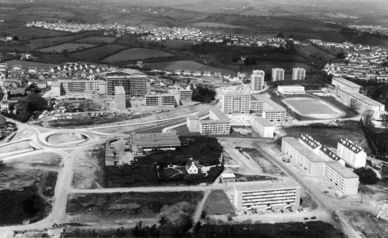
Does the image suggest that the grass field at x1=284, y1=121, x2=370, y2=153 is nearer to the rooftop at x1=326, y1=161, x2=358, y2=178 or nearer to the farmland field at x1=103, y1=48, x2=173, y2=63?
the rooftop at x1=326, y1=161, x2=358, y2=178

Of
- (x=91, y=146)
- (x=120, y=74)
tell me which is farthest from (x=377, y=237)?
(x=120, y=74)

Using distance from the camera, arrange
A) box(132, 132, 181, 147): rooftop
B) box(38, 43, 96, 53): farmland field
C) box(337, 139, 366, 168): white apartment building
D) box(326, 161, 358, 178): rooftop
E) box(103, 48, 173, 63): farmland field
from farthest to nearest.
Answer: box(38, 43, 96, 53): farmland field, box(103, 48, 173, 63): farmland field, box(132, 132, 181, 147): rooftop, box(337, 139, 366, 168): white apartment building, box(326, 161, 358, 178): rooftop

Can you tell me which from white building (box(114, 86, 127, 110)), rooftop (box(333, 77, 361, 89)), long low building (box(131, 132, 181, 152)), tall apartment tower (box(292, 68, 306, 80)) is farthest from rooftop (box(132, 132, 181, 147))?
tall apartment tower (box(292, 68, 306, 80))

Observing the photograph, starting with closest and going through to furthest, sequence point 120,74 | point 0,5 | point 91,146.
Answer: point 91,146 < point 120,74 < point 0,5

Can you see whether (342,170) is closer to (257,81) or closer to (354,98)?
(354,98)

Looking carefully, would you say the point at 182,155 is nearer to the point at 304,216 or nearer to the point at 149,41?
the point at 304,216

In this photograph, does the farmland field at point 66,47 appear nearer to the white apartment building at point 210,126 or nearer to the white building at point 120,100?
the white building at point 120,100
